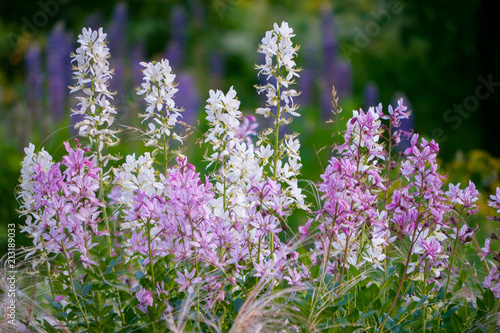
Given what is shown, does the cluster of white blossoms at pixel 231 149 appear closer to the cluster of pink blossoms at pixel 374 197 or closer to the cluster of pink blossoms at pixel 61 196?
the cluster of pink blossoms at pixel 374 197

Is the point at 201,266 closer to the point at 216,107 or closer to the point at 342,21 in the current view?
the point at 216,107

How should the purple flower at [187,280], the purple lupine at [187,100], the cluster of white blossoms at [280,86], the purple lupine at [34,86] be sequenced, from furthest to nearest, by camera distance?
the purple lupine at [187,100] < the purple lupine at [34,86] < the cluster of white blossoms at [280,86] < the purple flower at [187,280]

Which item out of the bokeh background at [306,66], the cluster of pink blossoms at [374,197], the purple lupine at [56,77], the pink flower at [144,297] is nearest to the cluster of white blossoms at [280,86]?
the cluster of pink blossoms at [374,197]

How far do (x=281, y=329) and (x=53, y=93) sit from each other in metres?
5.53

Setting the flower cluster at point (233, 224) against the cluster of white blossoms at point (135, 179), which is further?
the cluster of white blossoms at point (135, 179)

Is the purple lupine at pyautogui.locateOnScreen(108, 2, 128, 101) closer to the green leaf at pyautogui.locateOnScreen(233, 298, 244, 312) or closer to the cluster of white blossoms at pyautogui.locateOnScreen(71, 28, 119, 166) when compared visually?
the cluster of white blossoms at pyautogui.locateOnScreen(71, 28, 119, 166)

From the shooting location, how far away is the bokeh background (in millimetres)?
6410

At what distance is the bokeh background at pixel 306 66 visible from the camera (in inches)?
252

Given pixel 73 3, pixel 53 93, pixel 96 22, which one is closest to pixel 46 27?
pixel 73 3

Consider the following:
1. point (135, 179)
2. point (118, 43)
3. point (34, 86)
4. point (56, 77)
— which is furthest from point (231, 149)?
point (118, 43)

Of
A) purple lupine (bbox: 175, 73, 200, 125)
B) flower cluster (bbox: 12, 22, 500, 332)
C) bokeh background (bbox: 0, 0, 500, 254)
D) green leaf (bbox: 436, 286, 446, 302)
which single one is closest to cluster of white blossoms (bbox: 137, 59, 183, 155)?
flower cluster (bbox: 12, 22, 500, 332)

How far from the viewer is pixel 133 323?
6.94ft

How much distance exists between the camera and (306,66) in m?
9.20

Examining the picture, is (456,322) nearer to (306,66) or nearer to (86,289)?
(86,289)
